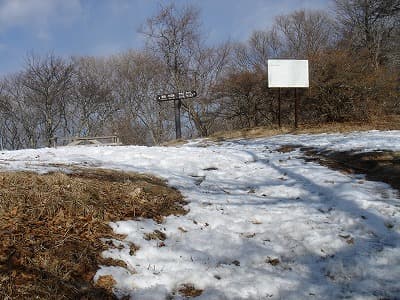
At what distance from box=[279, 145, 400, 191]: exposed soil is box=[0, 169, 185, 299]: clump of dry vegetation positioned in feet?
11.0

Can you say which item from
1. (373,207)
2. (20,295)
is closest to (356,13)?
(373,207)

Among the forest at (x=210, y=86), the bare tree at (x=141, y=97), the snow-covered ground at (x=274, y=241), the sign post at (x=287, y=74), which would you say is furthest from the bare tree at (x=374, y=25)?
the snow-covered ground at (x=274, y=241)

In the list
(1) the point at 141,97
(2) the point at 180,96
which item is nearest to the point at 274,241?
(2) the point at 180,96

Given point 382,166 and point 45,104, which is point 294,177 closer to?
point 382,166

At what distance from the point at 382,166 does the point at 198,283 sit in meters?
4.69

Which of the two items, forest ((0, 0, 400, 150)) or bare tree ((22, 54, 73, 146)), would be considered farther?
bare tree ((22, 54, 73, 146))

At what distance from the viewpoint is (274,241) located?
12.9 ft

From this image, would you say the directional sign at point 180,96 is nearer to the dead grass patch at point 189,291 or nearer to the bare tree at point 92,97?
the dead grass patch at point 189,291

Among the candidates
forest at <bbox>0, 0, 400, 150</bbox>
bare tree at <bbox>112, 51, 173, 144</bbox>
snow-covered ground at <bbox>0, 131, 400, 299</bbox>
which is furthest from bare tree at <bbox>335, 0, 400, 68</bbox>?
snow-covered ground at <bbox>0, 131, 400, 299</bbox>

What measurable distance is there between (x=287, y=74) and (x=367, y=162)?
25.6 feet

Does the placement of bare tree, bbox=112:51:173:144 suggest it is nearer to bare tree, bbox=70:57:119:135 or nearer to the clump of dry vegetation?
bare tree, bbox=70:57:119:135

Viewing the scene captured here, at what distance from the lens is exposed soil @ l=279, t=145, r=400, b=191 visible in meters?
5.69

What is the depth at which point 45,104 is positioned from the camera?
33.8 metres

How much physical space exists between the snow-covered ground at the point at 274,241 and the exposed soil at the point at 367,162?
0.31m
